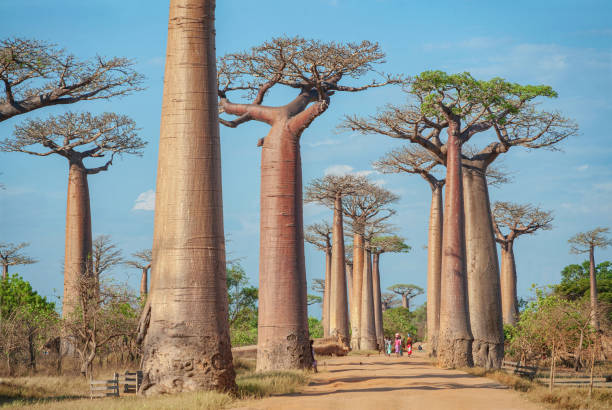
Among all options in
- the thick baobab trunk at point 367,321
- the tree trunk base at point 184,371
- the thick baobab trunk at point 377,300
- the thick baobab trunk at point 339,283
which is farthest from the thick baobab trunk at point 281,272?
the thick baobab trunk at point 377,300

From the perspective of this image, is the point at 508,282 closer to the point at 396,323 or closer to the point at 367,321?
the point at 367,321

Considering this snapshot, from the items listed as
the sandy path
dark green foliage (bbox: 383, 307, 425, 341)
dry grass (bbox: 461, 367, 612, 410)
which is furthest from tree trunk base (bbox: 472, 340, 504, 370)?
dark green foliage (bbox: 383, 307, 425, 341)

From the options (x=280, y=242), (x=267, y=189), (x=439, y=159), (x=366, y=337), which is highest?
(x=439, y=159)

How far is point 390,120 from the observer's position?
63.4 ft

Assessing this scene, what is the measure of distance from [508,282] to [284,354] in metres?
21.5

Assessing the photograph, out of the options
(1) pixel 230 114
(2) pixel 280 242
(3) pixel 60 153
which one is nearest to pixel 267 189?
(2) pixel 280 242

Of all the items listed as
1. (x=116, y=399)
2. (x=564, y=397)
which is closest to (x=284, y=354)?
(x=116, y=399)

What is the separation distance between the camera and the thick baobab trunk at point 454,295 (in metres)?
16.8

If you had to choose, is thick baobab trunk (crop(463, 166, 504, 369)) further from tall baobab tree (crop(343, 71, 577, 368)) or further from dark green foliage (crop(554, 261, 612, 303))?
dark green foliage (crop(554, 261, 612, 303))

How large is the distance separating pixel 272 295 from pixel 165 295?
15.4 feet

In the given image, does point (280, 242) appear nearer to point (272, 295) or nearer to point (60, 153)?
point (272, 295)

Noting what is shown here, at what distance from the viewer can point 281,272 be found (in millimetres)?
14188

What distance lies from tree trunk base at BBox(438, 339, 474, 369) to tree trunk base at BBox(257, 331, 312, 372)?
13.7ft

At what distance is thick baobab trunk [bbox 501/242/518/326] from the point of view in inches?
1276
